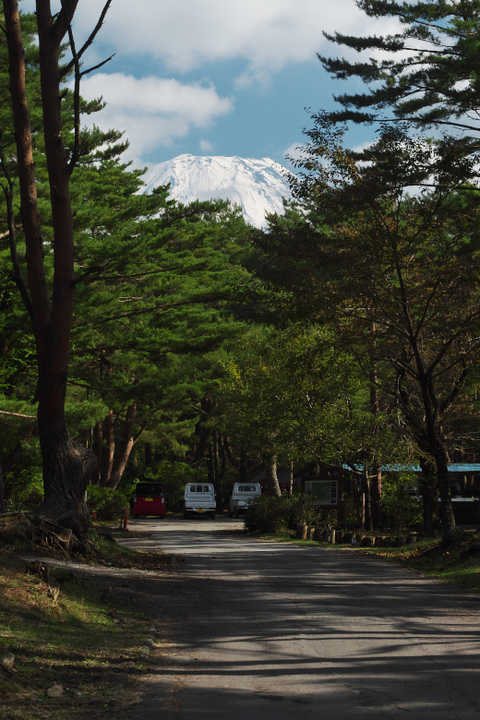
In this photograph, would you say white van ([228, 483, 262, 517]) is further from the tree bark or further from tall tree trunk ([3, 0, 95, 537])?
tall tree trunk ([3, 0, 95, 537])

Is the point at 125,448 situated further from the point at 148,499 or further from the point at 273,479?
the point at 273,479

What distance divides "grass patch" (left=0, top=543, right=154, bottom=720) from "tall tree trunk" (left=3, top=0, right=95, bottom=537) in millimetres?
4252

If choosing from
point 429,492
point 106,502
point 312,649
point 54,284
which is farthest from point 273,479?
point 312,649

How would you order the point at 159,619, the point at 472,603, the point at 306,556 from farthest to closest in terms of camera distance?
the point at 306,556
the point at 472,603
the point at 159,619

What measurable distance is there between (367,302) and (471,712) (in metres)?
11.8

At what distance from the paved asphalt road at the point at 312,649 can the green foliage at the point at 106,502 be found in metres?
16.5

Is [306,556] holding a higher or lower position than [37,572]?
lower

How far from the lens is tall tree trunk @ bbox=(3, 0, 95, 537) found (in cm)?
1377

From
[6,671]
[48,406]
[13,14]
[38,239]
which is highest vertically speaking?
[13,14]

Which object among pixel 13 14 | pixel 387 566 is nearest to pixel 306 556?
pixel 387 566

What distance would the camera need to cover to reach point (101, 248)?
20141 mm

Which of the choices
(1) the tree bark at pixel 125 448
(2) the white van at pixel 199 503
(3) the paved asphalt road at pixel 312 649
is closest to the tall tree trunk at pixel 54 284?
(3) the paved asphalt road at pixel 312 649

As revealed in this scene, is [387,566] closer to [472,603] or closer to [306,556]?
Answer: [306,556]

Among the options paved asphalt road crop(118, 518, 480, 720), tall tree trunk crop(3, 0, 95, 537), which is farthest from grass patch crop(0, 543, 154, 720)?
tall tree trunk crop(3, 0, 95, 537)
